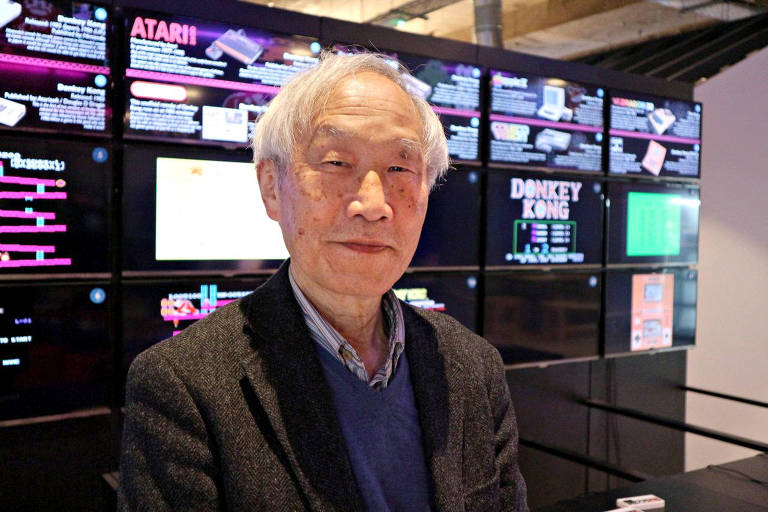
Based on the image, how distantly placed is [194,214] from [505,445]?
180 centimetres

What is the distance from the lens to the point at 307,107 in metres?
1.22

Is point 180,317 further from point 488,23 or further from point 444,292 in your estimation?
point 488,23

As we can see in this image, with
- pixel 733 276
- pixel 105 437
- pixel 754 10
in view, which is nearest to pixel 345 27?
pixel 105 437

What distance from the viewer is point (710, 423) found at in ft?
17.0

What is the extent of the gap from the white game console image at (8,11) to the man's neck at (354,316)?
174 cm

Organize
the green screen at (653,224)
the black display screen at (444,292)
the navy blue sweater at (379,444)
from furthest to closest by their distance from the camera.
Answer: the green screen at (653,224)
the black display screen at (444,292)
the navy blue sweater at (379,444)

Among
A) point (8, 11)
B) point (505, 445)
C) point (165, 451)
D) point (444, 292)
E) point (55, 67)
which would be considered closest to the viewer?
point (165, 451)

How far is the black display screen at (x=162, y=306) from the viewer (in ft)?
8.76

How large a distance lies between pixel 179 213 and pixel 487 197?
5.20 feet

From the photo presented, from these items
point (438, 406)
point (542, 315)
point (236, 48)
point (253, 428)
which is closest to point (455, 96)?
point (236, 48)

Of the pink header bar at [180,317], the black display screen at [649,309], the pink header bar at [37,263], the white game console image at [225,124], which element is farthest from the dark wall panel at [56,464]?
the black display screen at [649,309]

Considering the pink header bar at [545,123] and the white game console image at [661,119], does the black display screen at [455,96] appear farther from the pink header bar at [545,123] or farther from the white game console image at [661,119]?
the white game console image at [661,119]

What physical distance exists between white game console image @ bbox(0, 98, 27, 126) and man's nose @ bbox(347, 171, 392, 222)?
1.77 metres

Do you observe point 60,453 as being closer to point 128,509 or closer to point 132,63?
point 132,63
